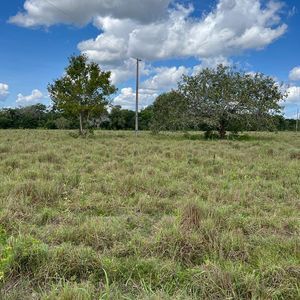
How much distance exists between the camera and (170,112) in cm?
2706

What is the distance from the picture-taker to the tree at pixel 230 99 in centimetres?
2595

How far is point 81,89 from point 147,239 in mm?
23711

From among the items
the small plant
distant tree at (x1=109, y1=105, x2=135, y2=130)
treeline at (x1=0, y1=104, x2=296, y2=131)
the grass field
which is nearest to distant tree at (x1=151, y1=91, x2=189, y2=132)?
the grass field

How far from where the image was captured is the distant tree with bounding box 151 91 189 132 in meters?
26.7

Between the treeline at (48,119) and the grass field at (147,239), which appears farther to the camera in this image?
the treeline at (48,119)

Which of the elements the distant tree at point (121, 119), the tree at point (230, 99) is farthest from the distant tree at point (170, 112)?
the distant tree at point (121, 119)

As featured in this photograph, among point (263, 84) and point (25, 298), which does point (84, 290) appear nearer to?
point (25, 298)

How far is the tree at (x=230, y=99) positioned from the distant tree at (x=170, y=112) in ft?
1.66

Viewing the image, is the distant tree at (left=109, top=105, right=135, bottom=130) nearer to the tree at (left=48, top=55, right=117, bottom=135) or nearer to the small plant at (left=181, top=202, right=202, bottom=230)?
the tree at (left=48, top=55, right=117, bottom=135)

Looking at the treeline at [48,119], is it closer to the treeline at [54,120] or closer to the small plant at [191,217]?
the treeline at [54,120]

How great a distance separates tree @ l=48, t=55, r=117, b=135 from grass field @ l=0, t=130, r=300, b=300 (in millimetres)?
19250

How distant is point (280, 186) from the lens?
7.82 metres

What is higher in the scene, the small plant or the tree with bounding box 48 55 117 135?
the tree with bounding box 48 55 117 135

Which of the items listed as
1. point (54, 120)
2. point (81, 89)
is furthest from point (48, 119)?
point (81, 89)
